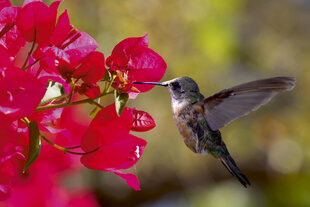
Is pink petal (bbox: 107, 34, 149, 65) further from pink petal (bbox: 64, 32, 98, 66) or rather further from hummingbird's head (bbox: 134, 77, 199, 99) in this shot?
hummingbird's head (bbox: 134, 77, 199, 99)

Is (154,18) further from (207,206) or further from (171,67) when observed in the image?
(207,206)

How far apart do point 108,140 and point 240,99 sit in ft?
1.39

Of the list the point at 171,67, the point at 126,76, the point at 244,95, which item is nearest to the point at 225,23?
the point at 171,67

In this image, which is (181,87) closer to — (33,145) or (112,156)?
(112,156)

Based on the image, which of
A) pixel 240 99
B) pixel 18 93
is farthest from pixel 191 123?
pixel 18 93

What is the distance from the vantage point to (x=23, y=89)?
Answer: 709mm

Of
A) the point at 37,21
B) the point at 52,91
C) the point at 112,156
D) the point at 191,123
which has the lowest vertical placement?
the point at 191,123

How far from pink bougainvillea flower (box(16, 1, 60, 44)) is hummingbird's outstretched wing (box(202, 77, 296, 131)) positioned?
48cm

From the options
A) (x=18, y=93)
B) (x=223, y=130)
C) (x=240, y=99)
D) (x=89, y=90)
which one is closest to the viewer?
(x=18, y=93)

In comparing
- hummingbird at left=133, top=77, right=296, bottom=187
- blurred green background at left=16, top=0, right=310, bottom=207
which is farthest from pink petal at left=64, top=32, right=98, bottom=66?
blurred green background at left=16, top=0, right=310, bottom=207

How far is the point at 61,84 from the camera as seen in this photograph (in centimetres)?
83

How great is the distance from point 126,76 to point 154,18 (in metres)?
1.72

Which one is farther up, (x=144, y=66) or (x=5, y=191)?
(x=144, y=66)

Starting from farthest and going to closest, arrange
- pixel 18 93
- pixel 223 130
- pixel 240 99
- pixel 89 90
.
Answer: pixel 223 130
pixel 240 99
pixel 89 90
pixel 18 93
